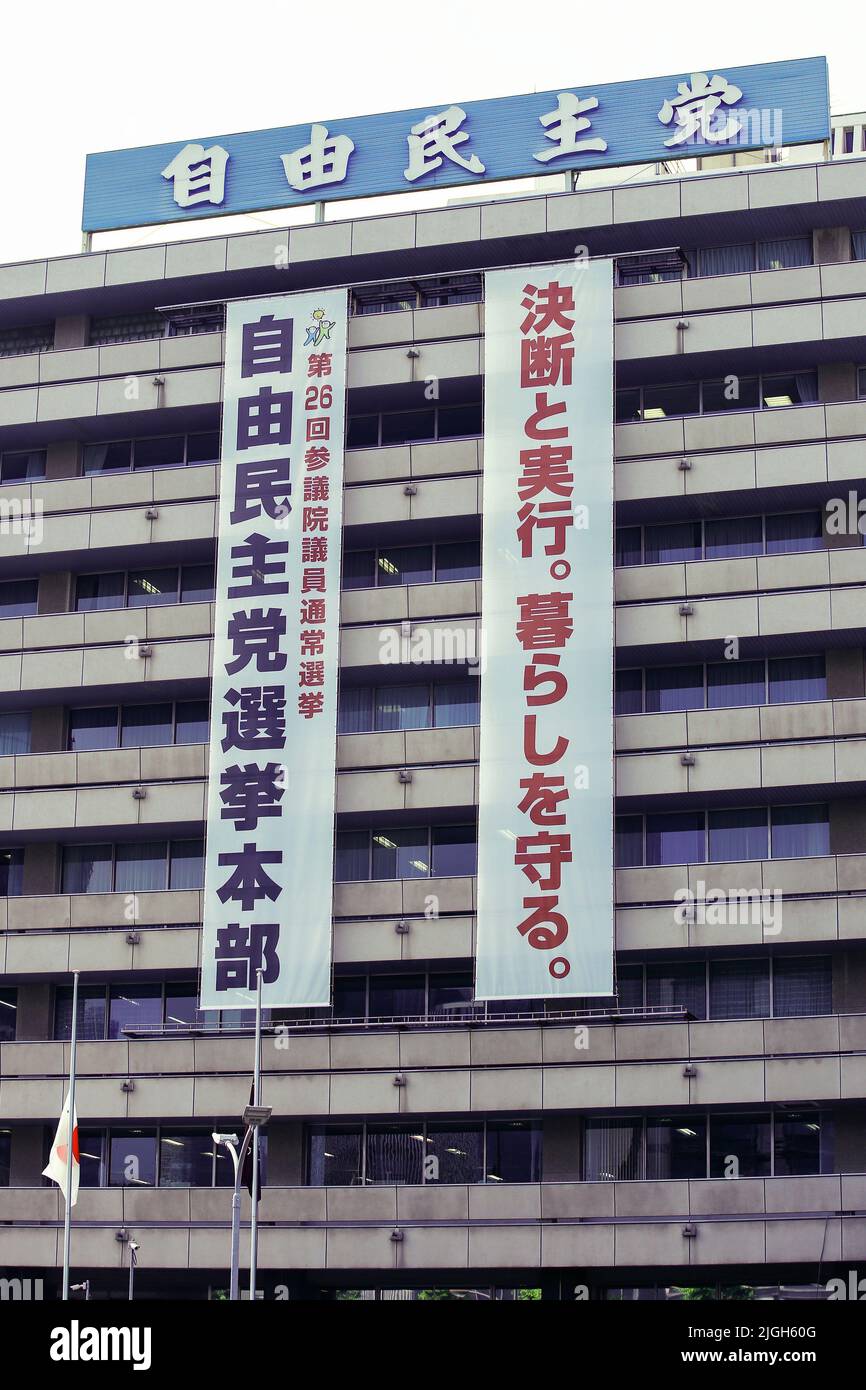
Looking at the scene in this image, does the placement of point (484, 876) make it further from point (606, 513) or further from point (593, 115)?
point (593, 115)

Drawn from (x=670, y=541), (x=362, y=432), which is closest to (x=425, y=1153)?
(x=670, y=541)

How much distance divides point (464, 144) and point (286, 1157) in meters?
32.6

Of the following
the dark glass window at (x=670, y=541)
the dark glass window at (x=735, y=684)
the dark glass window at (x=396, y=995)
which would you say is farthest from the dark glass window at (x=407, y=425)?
the dark glass window at (x=396, y=995)

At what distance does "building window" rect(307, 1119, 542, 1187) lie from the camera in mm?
55125

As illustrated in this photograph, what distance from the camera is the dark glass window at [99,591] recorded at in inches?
2530

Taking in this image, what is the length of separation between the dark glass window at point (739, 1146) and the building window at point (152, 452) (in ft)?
91.0

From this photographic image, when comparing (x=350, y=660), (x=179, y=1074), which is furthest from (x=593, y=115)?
(x=179, y=1074)

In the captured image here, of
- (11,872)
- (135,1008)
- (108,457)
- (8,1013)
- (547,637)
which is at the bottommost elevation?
(8,1013)

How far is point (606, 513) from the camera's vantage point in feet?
188

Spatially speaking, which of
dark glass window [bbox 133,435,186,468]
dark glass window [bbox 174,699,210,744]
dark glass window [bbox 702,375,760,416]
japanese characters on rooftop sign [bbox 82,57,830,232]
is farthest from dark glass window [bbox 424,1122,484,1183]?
japanese characters on rooftop sign [bbox 82,57,830,232]

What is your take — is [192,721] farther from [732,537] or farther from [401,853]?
[732,537]

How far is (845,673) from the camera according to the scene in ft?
186

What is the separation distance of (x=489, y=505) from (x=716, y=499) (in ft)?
23.0

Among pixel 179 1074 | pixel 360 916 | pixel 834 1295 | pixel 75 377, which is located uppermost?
pixel 75 377
